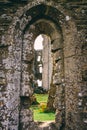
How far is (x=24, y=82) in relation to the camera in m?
4.80

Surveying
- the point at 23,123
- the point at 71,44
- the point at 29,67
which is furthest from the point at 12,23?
the point at 23,123

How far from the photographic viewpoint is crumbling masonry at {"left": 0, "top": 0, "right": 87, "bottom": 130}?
4637 mm

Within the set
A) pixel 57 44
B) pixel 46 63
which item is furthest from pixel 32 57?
pixel 46 63

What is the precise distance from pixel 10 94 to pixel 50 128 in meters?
1.08

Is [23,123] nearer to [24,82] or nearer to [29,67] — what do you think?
[24,82]

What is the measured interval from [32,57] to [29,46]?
10.0 inches

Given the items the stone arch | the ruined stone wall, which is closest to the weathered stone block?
the stone arch

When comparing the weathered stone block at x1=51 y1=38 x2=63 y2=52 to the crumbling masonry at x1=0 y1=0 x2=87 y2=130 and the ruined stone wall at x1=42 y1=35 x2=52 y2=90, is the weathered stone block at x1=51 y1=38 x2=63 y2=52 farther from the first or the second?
the ruined stone wall at x1=42 y1=35 x2=52 y2=90

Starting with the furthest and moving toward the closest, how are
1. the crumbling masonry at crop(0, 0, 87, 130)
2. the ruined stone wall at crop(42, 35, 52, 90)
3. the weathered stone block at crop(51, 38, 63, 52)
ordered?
the ruined stone wall at crop(42, 35, 52, 90)
the weathered stone block at crop(51, 38, 63, 52)
the crumbling masonry at crop(0, 0, 87, 130)

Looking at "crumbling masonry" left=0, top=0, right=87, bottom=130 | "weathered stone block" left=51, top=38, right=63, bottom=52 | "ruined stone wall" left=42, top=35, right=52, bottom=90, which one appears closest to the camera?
"crumbling masonry" left=0, top=0, right=87, bottom=130

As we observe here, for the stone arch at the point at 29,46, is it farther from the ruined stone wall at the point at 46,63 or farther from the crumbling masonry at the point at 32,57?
the ruined stone wall at the point at 46,63

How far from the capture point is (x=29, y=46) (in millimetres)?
4977

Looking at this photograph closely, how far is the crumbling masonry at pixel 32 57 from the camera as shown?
4637mm

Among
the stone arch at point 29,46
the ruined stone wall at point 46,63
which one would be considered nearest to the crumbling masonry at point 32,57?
the stone arch at point 29,46
